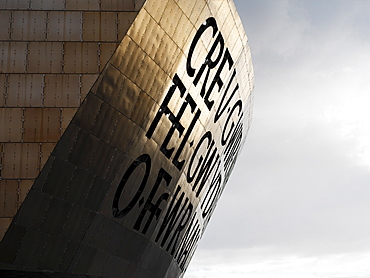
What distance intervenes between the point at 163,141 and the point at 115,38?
416cm

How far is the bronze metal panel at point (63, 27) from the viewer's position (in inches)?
553

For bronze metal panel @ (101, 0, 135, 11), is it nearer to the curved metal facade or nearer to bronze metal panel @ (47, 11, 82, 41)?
the curved metal facade

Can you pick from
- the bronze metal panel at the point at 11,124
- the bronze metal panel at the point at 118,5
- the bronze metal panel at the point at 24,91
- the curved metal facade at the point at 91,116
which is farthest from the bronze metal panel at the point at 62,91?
the bronze metal panel at the point at 118,5

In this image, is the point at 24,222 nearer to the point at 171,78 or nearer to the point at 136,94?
the point at 136,94

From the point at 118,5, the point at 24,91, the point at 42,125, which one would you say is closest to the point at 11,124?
the point at 42,125

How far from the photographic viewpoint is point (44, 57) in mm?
13836

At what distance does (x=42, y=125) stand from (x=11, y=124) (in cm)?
84

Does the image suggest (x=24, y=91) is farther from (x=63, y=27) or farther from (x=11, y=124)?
(x=63, y=27)

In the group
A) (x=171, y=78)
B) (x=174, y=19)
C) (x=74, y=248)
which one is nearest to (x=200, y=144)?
(x=171, y=78)

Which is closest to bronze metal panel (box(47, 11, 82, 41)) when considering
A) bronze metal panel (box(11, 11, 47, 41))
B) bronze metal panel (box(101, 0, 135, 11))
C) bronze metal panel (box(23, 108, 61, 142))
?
bronze metal panel (box(11, 11, 47, 41))

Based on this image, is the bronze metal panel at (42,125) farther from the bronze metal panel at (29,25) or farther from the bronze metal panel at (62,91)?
the bronze metal panel at (29,25)

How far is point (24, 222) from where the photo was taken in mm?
12484

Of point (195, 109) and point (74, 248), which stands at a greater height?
point (195, 109)

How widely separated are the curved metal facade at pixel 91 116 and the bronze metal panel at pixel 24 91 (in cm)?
3
